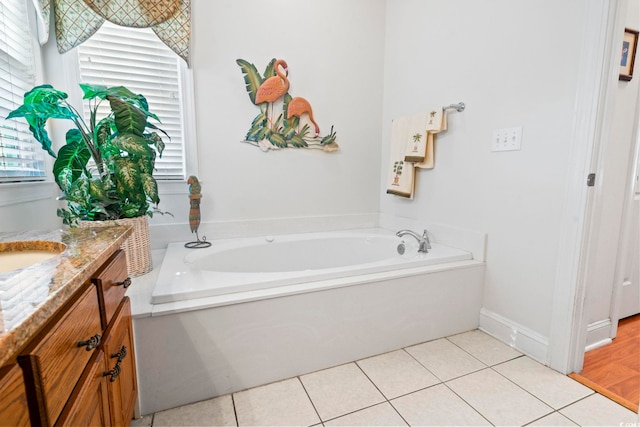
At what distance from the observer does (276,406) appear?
1.32 meters

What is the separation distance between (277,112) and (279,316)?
4.95ft

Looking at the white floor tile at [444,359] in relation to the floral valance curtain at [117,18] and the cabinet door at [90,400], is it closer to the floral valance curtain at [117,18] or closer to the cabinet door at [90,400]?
the cabinet door at [90,400]

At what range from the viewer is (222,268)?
6.75ft

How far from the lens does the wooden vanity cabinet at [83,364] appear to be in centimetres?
46

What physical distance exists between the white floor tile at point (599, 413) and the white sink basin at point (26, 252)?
1.88 meters

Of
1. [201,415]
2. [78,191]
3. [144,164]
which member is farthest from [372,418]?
[78,191]

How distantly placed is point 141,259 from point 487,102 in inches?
82.9

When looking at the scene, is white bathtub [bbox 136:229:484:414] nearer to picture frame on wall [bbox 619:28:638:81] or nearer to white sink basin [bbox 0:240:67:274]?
white sink basin [bbox 0:240:67:274]

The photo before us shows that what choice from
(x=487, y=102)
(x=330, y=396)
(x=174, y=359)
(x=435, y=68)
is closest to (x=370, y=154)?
(x=435, y=68)

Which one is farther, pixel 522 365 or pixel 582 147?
pixel 522 365

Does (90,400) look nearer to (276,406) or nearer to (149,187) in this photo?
(276,406)

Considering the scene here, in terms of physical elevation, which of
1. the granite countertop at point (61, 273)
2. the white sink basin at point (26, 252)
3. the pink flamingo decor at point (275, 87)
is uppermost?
the pink flamingo decor at point (275, 87)

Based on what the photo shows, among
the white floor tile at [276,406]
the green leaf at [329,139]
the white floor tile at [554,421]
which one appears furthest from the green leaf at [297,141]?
the white floor tile at [554,421]

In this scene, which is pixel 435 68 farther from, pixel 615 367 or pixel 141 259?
pixel 141 259
